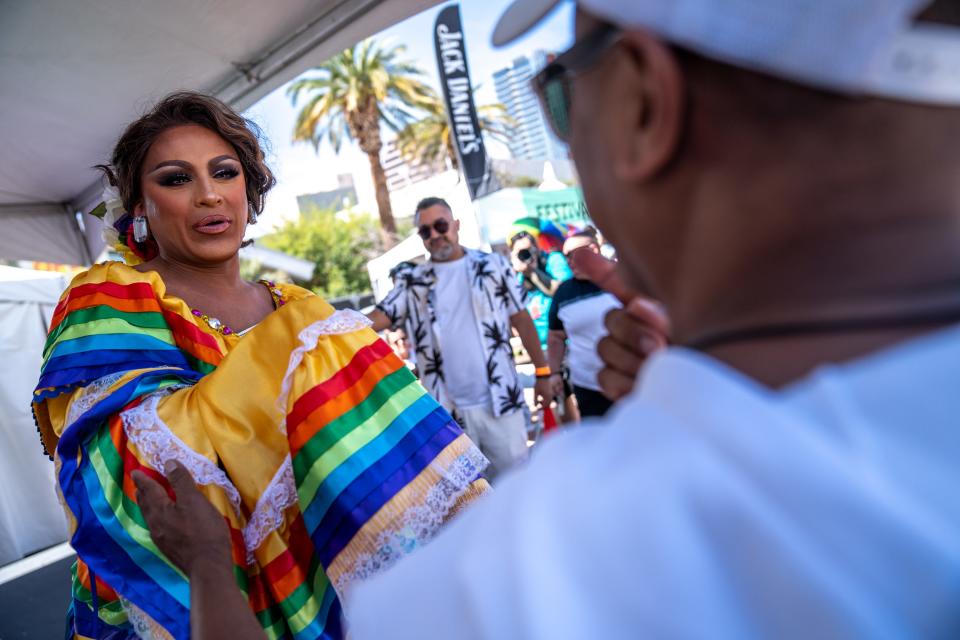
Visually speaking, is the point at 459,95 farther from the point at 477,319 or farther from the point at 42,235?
the point at 477,319

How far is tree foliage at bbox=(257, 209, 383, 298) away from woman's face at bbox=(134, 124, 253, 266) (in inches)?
1051

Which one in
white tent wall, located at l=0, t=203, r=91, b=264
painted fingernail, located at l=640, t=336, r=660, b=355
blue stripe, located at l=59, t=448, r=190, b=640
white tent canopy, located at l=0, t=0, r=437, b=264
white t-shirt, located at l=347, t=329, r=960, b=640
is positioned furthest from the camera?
white tent wall, located at l=0, t=203, r=91, b=264

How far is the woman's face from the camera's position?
1.87 metres

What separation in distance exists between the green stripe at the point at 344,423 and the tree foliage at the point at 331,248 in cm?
2724

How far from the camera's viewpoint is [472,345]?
411 centimetres

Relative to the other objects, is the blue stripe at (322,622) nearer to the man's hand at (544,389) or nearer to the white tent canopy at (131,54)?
the white tent canopy at (131,54)

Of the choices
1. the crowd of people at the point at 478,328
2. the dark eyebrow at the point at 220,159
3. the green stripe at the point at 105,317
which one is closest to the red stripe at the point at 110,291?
the green stripe at the point at 105,317


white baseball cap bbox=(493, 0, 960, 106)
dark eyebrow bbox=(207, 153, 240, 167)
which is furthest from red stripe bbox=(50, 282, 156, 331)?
white baseball cap bbox=(493, 0, 960, 106)

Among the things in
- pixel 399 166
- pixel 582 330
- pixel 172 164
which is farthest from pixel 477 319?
pixel 399 166

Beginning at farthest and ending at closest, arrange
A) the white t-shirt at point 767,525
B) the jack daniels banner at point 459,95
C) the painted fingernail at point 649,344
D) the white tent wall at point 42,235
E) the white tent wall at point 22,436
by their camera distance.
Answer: the jack daniels banner at point 459,95
the white tent wall at point 22,436
the white tent wall at point 42,235
the painted fingernail at point 649,344
the white t-shirt at point 767,525

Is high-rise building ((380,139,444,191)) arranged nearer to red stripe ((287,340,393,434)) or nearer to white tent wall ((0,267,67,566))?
white tent wall ((0,267,67,566))

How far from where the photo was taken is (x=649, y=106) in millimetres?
615

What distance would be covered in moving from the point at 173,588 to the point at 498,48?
1.30 metres

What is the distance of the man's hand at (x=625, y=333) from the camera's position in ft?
3.50
